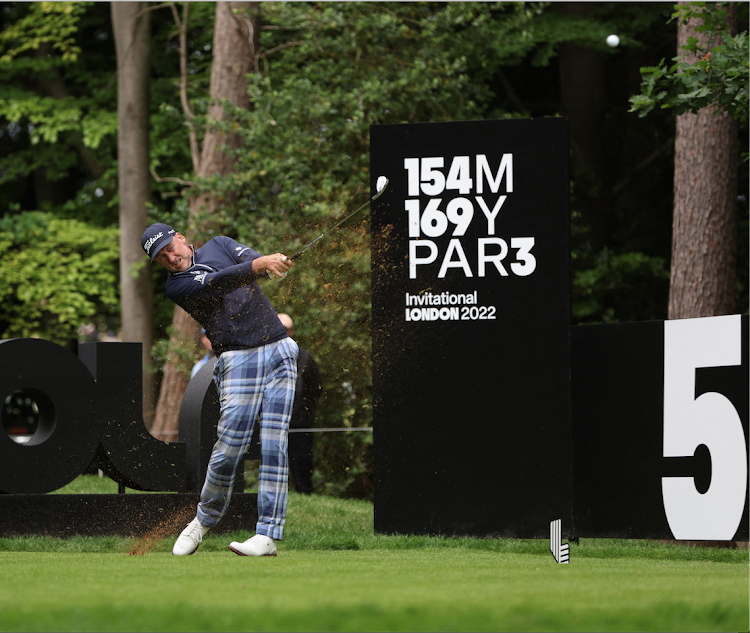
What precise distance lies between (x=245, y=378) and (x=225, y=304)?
0.46 m

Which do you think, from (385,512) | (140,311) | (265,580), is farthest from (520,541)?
(140,311)

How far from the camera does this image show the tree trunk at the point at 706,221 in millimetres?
12148

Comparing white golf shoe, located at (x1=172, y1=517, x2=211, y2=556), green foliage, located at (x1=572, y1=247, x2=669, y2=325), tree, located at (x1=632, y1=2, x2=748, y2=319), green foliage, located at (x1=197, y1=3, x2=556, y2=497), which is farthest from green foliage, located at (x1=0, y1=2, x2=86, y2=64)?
white golf shoe, located at (x1=172, y1=517, x2=211, y2=556)

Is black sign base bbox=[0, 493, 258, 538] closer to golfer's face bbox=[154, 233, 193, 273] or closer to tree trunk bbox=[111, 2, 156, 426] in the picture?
golfer's face bbox=[154, 233, 193, 273]

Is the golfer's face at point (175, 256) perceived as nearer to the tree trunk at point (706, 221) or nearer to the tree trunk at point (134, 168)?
the tree trunk at point (706, 221)

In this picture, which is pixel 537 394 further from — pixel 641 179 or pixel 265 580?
pixel 641 179

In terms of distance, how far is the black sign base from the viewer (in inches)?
299

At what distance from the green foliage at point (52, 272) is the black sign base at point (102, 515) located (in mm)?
10335

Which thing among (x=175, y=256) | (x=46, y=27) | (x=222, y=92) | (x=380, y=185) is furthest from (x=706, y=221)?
(x=46, y=27)

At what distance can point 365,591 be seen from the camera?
15.5 feet

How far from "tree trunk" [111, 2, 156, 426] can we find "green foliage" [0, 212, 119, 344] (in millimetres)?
928

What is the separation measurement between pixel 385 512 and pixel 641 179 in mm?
11814

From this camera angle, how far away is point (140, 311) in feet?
56.8

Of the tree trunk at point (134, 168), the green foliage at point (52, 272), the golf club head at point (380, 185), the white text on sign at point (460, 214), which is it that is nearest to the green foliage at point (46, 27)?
the tree trunk at point (134, 168)
